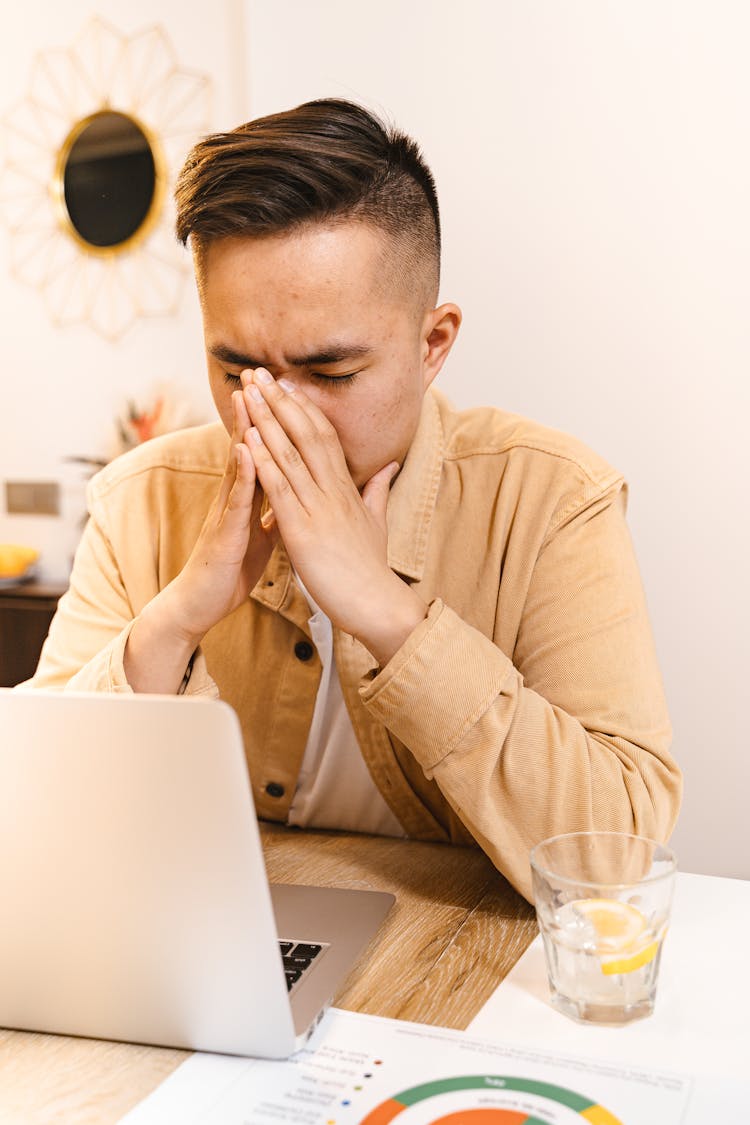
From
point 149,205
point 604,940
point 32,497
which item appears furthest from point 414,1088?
point 32,497

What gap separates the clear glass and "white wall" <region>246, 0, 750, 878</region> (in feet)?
4.23

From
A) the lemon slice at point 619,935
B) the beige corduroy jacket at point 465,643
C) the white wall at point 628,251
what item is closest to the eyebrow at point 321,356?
the beige corduroy jacket at point 465,643

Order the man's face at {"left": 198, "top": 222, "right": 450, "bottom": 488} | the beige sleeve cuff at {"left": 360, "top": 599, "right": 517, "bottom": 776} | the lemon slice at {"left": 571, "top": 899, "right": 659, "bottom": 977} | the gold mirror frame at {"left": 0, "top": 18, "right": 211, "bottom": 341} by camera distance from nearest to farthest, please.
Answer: the lemon slice at {"left": 571, "top": 899, "right": 659, "bottom": 977} → the beige sleeve cuff at {"left": 360, "top": 599, "right": 517, "bottom": 776} → the man's face at {"left": 198, "top": 222, "right": 450, "bottom": 488} → the gold mirror frame at {"left": 0, "top": 18, "right": 211, "bottom": 341}

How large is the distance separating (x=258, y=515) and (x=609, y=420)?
990 mm

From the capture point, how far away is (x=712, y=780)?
6.99 feet

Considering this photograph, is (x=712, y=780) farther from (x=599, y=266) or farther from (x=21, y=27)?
(x=21, y=27)

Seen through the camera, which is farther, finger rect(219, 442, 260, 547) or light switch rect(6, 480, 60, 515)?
light switch rect(6, 480, 60, 515)

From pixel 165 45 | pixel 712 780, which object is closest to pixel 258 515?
pixel 712 780

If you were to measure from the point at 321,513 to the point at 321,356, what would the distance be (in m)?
0.16

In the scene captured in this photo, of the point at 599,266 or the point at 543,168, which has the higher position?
the point at 543,168

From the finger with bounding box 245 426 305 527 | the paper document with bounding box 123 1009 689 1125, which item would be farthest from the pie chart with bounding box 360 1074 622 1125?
the finger with bounding box 245 426 305 527

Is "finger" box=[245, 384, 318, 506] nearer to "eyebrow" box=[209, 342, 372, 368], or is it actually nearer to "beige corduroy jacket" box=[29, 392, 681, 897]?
"eyebrow" box=[209, 342, 372, 368]

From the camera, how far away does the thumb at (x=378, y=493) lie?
1.33m

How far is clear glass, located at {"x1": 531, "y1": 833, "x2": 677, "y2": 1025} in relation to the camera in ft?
2.79
